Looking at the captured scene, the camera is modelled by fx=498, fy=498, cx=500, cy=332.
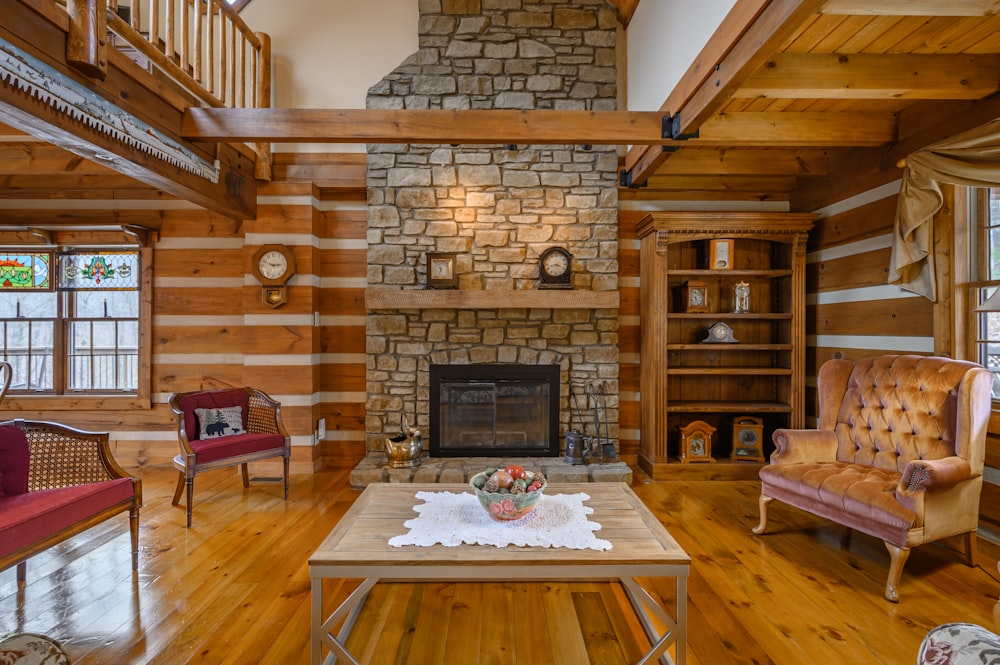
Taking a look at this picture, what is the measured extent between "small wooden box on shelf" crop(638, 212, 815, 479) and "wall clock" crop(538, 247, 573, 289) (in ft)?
2.47

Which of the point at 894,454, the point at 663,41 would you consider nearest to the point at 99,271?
the point at 663,41

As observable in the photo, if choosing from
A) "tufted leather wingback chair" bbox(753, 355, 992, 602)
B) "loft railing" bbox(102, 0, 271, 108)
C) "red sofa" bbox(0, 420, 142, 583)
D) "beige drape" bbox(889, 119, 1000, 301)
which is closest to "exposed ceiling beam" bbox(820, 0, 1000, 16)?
"beige drape" bbox(889, 119, 1000, 301)

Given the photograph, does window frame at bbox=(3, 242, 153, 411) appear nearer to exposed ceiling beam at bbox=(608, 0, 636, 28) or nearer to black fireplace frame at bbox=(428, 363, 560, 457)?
black fireplace frame at bbox=(428, 363, 560, 457)

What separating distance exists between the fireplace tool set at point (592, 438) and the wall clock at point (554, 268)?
35.3 inches

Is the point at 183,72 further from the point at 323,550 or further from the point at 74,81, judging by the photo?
the point at 323,550

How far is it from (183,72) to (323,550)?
2937 mm

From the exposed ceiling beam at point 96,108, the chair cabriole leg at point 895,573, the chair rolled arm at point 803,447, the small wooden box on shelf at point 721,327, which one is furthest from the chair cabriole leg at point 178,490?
the chair cabriole leg at point 895,573

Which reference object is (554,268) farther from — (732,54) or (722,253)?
(732,54)

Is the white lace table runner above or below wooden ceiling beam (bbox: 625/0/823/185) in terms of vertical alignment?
below

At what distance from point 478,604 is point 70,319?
463 cm

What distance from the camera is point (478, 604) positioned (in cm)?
225

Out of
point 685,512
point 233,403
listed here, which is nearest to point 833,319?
point 685,512

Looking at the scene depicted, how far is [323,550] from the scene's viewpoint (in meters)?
1.77

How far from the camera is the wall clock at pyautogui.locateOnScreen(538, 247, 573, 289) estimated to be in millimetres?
4156
